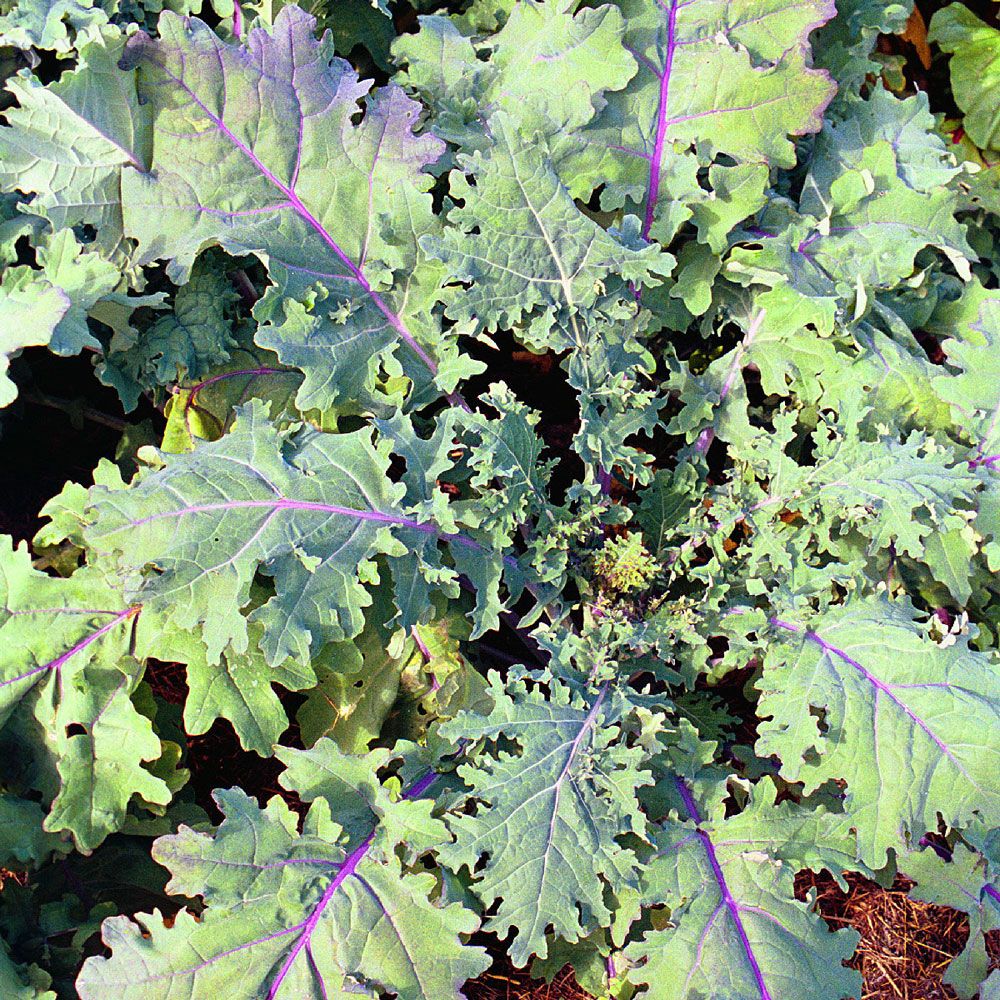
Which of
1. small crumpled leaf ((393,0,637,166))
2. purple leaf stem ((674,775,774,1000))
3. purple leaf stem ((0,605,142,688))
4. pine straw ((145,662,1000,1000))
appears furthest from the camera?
pine straw ((145,662,1000,1000))

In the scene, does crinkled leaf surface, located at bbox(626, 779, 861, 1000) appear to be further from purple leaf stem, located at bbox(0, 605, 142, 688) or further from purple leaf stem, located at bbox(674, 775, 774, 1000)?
purple leaf stem, located at bbox(0, 605, 142, 688)

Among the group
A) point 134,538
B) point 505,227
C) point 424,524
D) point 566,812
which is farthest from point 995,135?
point 134,538

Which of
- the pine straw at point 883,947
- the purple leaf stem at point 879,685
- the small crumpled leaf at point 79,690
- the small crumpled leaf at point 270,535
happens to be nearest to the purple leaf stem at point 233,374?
the small crumpled leaf at point 270,535

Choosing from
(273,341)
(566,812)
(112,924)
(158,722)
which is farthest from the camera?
(158,722)

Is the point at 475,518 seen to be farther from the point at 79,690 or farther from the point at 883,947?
the point at 883,947

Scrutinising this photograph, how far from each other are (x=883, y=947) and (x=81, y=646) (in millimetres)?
1934

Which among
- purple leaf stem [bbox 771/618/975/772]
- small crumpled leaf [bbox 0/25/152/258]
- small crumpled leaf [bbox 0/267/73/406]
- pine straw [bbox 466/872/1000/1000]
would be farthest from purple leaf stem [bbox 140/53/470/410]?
pine straw [bbox 466/872/1000/1000]

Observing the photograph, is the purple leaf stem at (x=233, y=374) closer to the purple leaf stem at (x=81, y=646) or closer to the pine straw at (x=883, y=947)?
the purple leaf stem at (x=81, y=646)

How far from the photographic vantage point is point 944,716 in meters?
1.77

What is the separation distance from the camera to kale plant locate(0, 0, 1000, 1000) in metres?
1.71

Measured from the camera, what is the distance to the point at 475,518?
1939 millimetres

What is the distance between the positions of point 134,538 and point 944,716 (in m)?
1.48

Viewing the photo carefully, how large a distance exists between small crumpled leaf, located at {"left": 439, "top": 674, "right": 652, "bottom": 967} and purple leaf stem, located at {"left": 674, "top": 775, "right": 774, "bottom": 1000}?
0.16 meters

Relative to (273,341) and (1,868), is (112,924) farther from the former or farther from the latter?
(273,341)
